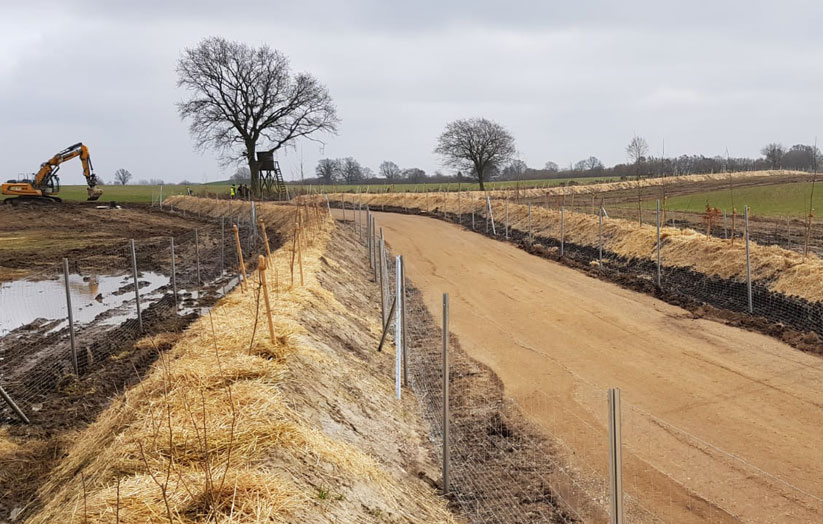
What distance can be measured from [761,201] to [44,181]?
49284mm

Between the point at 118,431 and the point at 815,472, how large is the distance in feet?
26.3

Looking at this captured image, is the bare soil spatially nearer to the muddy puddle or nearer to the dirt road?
the muddy puddle

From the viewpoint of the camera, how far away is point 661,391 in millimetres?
10234

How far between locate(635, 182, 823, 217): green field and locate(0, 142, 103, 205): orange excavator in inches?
1535

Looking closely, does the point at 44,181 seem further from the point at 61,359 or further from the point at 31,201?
the point at 61,359

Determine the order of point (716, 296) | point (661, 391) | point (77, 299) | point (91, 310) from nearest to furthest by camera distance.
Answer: point (661, 391), point (91, 310), point (716, 296), point (77, 299)

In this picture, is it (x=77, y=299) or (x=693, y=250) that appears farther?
(x=693, y=250)

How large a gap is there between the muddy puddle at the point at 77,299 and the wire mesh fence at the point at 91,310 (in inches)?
0.8

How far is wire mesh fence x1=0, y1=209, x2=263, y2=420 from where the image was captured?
993 centimetres

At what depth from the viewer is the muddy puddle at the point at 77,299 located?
45.5 ft

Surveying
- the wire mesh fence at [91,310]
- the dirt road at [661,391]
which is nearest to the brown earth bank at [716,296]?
the dirt road at [661,391]

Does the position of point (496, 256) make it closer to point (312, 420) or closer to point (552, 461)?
point (552, 461)

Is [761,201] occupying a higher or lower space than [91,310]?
higher

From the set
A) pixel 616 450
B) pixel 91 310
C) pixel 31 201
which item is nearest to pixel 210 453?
pixel 616 450
